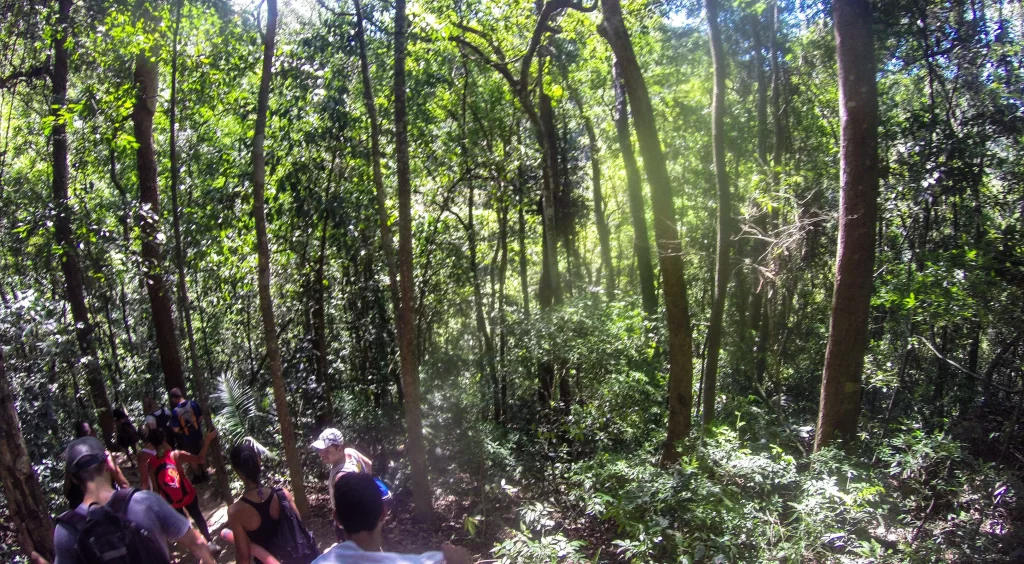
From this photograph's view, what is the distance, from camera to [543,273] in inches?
546

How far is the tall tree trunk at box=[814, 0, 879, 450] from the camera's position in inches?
294

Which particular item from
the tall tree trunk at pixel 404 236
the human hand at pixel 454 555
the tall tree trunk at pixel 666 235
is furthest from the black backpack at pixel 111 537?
the tall tree trunk at pixel 666 235

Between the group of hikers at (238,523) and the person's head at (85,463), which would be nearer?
the group of hikers at (238,523)

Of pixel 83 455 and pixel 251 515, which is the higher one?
pixel 83 455

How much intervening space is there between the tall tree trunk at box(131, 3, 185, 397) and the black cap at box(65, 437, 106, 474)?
6.62 metres

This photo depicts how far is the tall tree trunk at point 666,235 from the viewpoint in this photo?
800cm

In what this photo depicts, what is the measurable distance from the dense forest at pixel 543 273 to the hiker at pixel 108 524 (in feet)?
7.03

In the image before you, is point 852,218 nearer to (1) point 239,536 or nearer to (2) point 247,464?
(2) point 247,464

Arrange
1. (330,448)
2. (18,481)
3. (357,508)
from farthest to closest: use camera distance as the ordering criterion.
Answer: (330,448) < (18,481) < (357,508)

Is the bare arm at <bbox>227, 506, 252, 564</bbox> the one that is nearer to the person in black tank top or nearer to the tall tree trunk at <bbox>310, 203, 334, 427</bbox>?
the person in black tank top

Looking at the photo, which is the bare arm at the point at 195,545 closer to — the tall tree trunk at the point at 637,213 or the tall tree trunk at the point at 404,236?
the tall tree trunk at the point at 404,236

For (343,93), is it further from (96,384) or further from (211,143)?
(96,384)

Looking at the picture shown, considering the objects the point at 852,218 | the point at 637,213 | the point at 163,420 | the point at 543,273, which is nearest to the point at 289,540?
the point at 163,420

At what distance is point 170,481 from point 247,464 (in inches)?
123
